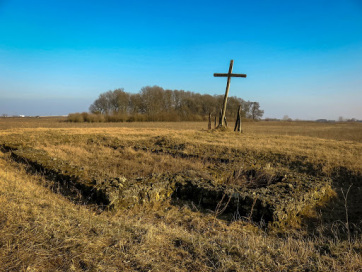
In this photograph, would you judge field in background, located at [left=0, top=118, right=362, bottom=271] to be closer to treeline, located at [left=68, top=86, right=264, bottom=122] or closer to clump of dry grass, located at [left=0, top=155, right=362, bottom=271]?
clump of dry grass, located at [left=0, top=155, right=362, bottom=271]

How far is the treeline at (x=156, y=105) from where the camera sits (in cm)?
4794

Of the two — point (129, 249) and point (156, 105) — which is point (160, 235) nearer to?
point (129, 249)

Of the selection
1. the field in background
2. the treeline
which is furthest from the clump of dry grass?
the treeline

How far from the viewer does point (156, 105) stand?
6025 cm

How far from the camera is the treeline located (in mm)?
47938

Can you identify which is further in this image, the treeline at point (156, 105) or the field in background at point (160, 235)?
the treeline at point (156, 105)

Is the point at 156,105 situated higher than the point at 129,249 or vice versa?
the point at 156,105

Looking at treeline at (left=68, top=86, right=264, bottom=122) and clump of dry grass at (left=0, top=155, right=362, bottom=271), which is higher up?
treeline at (left=68, top=86, right=264, bottom=122)

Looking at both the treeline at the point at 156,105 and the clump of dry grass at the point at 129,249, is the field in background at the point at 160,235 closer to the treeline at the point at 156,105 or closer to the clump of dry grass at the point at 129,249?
the clump of dry grass at the point at 129,249

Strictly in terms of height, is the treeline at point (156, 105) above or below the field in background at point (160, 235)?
above

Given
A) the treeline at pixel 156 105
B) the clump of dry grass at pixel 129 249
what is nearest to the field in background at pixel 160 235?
the clump of dry grass at pixel 129 249

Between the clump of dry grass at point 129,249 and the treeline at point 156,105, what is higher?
the treeline at point 156,105

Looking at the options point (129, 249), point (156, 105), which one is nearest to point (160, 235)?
point (129, 249)

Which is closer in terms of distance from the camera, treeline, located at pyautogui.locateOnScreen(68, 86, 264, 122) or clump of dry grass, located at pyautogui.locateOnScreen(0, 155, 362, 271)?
clump of dry grass, located at pyautogui.locateOnScreen(0, 155, 362, 271)
